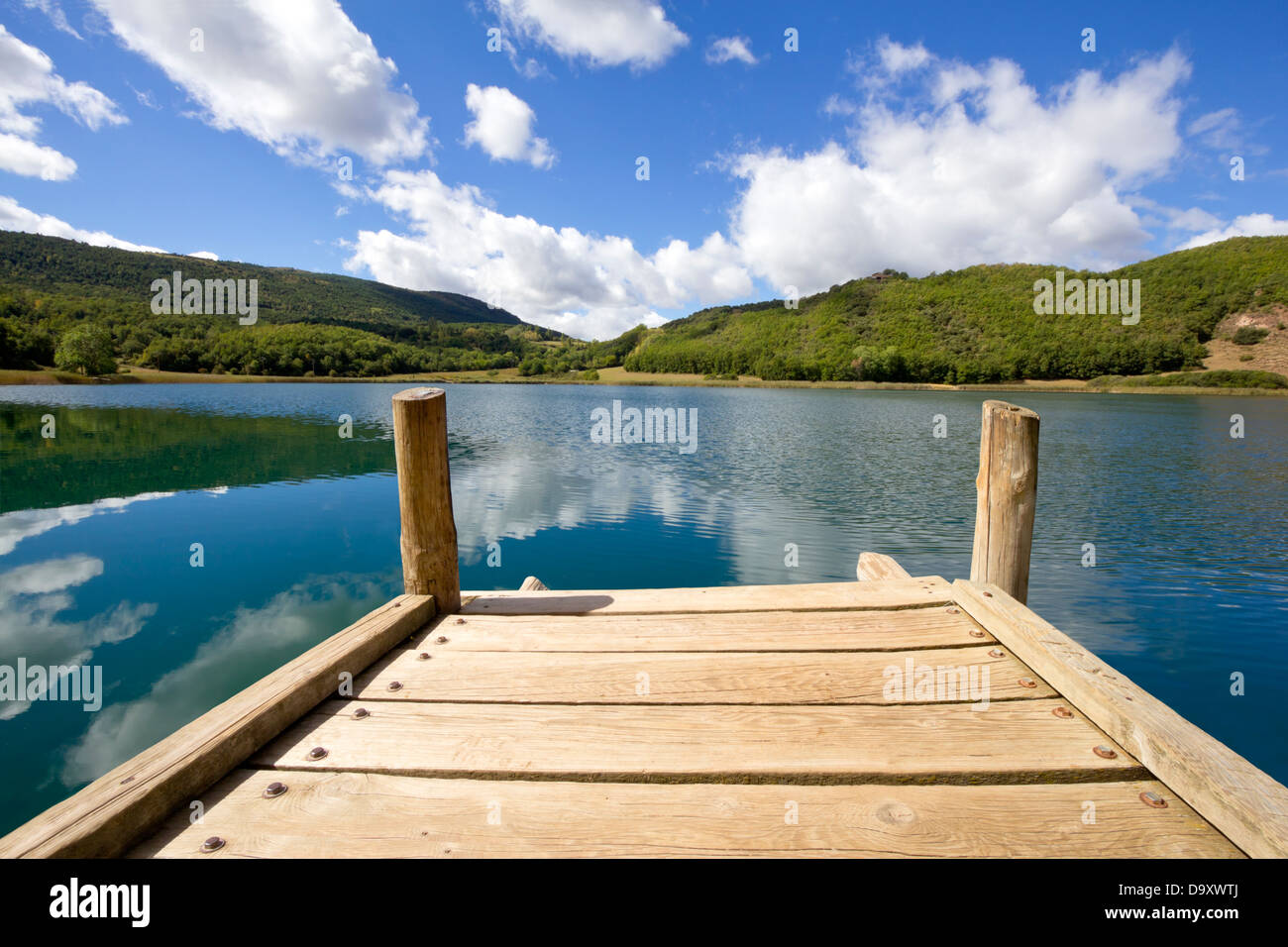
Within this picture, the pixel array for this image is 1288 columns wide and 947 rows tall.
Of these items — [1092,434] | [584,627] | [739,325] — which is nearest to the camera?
[584,627]

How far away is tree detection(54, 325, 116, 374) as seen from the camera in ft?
211

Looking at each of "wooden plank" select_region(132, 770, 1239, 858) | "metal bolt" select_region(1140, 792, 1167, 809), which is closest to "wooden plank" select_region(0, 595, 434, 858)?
"wooden plank" select_region(132, 770, 1239, 858)

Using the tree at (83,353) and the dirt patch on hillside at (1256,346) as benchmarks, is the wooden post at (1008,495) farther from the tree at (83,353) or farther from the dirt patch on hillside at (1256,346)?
the dirt patch on hillside at (1256,346)

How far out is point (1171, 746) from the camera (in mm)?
2326

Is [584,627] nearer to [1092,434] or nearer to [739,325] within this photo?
[1092,434]

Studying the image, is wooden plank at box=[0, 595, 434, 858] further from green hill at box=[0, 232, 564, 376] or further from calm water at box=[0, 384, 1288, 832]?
→ green hill at box=[0, 232, 564, 376]

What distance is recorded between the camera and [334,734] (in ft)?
8.97

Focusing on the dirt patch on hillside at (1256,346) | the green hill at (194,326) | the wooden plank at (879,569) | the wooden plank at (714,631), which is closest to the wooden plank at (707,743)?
the wooden plank at (714,631)

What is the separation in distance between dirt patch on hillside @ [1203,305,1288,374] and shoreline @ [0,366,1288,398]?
957cm

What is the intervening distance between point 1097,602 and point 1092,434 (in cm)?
2675

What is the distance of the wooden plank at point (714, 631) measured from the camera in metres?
3.73

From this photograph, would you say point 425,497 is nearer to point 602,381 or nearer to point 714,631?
point 714,631

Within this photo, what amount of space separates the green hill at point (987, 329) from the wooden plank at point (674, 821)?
99.8 metres

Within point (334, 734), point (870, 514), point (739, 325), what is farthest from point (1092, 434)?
point (739, 325)
